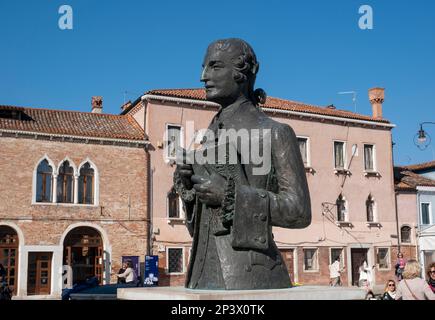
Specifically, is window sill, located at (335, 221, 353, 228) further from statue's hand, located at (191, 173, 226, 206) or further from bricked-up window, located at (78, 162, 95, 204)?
statue's hand, located at (191, 173, 226, 206)

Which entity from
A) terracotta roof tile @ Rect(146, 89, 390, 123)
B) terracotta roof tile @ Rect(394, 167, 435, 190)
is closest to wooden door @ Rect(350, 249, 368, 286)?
terracotta roof tile @ Rect(394, 167, 435, 190)

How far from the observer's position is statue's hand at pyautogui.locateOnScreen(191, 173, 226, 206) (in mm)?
3664

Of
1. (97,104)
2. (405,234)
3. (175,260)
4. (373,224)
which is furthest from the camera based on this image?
(405,234)

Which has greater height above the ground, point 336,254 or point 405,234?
point 405,234

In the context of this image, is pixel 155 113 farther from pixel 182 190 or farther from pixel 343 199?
pixel 182 190

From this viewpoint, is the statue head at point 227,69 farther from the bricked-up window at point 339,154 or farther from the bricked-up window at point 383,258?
the bricked-up window at point 383,258

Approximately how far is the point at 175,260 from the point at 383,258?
12736 millimetres

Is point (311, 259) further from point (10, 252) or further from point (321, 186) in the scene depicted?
point (10, 252)

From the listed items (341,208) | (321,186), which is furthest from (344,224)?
(321,186)

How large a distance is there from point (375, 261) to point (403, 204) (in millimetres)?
4086

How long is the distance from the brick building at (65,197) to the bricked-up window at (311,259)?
351 inches

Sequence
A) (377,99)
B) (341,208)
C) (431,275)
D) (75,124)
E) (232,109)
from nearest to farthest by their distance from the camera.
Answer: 1. (232,109)
2. (431,275)
3. (75,124)
4. (341,208)
5. (377,99)

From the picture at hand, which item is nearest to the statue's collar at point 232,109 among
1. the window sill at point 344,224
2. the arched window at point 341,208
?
the window sill at point 344,224

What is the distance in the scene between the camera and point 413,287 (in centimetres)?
621
